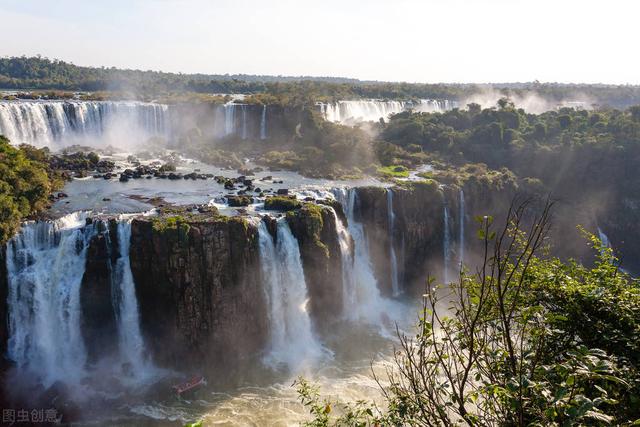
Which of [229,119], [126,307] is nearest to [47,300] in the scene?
[126,307]

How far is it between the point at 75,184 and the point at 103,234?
10711 mm

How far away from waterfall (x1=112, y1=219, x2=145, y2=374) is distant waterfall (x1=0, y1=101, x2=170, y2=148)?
2264 centimetres

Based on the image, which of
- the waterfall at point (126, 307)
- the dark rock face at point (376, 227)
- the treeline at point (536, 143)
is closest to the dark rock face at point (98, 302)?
the waterfall at point (126, 307)

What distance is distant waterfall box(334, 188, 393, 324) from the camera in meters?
26.0

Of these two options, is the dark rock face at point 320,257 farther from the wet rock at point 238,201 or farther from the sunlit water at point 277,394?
the wet rock at point 238,201

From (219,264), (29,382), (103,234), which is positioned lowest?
(29,382)

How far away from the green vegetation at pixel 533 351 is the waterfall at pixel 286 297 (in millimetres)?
16540

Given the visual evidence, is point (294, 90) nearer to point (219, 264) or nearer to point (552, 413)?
point (219, 264)

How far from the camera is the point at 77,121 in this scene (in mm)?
40719

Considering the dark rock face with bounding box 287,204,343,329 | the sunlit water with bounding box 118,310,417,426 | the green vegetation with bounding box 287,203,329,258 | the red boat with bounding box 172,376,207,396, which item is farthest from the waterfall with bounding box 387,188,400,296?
the red boat with bounding box 172,376,207,396

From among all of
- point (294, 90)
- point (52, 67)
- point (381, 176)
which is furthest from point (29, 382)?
point (52, 67)

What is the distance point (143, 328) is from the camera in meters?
20.4

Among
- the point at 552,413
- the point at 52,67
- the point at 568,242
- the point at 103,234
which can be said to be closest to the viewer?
the point at 552,413

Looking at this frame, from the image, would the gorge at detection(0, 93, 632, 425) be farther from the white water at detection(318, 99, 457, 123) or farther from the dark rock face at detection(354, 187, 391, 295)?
the white water at detection(318, 99, 457, 123)
